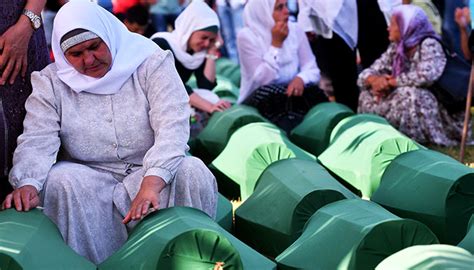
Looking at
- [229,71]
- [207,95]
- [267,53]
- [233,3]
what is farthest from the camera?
[233,3]

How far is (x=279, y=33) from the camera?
675cm

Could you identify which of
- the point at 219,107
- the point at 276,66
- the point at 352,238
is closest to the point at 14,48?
the point at 352,238

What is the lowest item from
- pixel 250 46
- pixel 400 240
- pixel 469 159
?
pixel 469 159

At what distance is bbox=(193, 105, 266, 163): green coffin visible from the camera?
5.87 meters

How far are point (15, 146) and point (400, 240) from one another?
59.6 inches

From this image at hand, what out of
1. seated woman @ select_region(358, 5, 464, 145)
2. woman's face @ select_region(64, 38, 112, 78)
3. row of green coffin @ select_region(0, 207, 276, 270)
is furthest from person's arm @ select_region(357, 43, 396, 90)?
row of green coffin @ select_region(0, 207, 276, 270)

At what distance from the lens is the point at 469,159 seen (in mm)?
6078

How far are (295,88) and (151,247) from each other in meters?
3.63

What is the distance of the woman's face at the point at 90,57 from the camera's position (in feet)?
11.8

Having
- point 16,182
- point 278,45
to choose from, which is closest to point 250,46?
point 278,45

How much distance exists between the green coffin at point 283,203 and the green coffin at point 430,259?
3.93 feet

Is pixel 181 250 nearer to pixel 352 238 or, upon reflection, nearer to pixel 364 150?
pixel 352 238

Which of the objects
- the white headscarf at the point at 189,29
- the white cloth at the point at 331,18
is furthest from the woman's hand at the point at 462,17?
the white headscarf at the point at 189,29

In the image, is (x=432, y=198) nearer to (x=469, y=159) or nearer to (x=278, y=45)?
(x=469, y=159)
